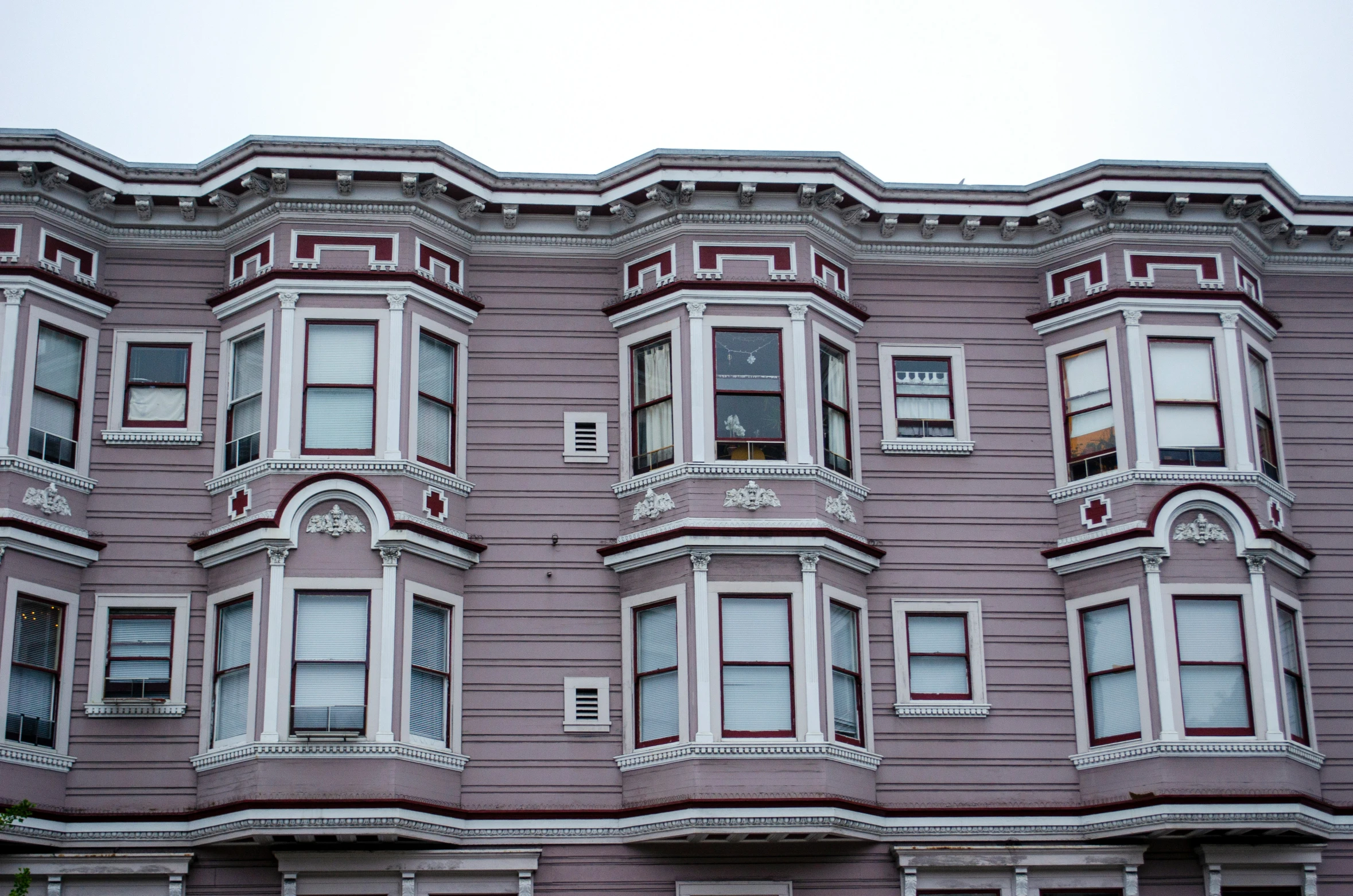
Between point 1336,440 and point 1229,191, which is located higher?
point 1229,191

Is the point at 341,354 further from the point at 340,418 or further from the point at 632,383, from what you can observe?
the point at 632,383

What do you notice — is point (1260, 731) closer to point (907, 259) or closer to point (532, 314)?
point (907, 259)

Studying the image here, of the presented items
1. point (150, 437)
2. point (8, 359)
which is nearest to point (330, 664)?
point (150, 437)

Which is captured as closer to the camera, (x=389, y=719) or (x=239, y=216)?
(x=389, y=719)

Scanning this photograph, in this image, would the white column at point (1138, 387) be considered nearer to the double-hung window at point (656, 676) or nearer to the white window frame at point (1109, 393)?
the white window frame at point (1109, 393)

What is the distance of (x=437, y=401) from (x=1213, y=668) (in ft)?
37.5

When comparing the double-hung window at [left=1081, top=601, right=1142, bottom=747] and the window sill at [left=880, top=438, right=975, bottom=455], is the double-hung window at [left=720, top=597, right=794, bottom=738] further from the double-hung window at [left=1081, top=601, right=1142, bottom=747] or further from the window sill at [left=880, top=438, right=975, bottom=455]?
the double-hung window at [left=1081, top=601, right=1142, bottom=747]

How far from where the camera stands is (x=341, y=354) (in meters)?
24.9

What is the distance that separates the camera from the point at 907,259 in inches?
1065

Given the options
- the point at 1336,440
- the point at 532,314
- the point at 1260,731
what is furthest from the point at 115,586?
the point at 1336,440

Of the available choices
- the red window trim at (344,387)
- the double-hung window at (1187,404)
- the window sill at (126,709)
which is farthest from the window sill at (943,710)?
the window sill at (126,709)

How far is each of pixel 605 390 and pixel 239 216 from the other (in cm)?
594

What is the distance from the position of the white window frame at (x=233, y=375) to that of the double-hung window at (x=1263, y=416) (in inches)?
557

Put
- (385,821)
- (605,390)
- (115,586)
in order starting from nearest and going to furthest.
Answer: (385,821) < (115,586) < (605,390)
